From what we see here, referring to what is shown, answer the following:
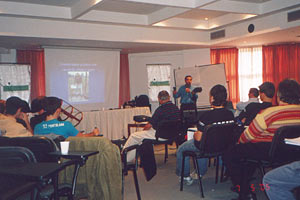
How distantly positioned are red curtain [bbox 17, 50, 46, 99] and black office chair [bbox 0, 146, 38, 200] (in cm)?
649

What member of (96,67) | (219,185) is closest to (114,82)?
(96,67)

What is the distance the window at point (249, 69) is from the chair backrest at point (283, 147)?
735 cm

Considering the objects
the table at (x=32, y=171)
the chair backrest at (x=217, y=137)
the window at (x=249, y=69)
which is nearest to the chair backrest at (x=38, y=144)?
the table at (x=32, y=171)

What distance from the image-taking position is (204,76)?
877 cm

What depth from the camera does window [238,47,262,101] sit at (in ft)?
31.7

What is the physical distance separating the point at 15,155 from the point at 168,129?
2539 millimetres

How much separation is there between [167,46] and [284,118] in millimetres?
6242

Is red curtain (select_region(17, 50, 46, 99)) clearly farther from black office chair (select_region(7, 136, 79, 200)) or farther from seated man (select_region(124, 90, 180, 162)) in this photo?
black office chair (select_region(7, 136, 79, 200))

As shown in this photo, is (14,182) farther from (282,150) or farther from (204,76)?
(204,76)

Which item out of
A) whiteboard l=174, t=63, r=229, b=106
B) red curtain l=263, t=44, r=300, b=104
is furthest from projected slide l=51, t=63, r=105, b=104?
red curtain l=263, t=44, r=300, b=104

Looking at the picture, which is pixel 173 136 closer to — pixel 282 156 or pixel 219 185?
pixel 219 185

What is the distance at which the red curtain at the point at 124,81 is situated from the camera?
30.8 feet

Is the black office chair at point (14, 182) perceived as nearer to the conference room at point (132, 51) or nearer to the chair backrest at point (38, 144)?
the chair backrest at point (38, 144)

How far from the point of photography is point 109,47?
27.3ft
